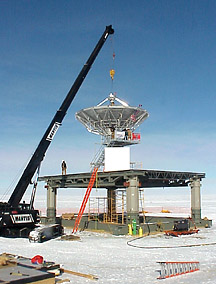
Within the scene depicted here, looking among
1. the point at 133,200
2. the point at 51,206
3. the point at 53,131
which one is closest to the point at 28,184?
the point at 53,131

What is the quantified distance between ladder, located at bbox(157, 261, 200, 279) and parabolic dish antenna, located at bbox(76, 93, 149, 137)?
23.8m

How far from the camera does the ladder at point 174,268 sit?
1622 cm

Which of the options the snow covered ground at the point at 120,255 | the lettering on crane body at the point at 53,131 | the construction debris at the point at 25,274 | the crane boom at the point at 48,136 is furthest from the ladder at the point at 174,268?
the lettering on crane body at the point at 53,131

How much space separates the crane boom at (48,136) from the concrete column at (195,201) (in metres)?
18.3

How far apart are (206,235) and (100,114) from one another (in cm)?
1734

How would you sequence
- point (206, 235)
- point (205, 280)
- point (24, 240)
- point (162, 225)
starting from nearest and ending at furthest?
point (205, 280)
point (24, 240)
point (206, 235)
point (162, 225)

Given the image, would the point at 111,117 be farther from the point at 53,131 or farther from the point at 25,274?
the point at 25,274

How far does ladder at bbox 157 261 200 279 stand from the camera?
53.2 feet

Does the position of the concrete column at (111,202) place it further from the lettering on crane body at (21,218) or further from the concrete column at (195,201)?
the lettering on crane body at (21,218)

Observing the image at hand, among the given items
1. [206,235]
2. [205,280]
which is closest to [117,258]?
[205,280]

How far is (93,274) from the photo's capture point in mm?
17062

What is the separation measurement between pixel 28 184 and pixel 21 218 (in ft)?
11.6

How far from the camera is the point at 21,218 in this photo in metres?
31.6

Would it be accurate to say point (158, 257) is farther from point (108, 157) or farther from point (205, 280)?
point (108, 157)
